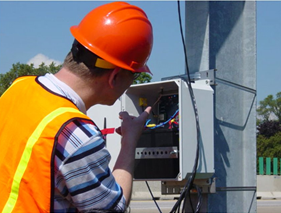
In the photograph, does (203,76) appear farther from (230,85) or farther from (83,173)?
(83,173)

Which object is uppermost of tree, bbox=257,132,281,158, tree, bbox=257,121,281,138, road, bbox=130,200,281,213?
tree, bbox=257,121,281,138

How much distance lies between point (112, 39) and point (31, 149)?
0.51 m

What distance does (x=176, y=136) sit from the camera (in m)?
3.75

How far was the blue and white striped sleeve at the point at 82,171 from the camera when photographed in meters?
1.48

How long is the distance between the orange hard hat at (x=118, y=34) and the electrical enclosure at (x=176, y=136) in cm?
191

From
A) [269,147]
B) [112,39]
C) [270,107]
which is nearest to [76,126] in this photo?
[112,39]

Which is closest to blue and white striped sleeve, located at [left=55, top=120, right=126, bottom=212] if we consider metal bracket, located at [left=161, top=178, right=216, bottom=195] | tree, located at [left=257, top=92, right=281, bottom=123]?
metal bracket, located at [left=161, top=178, right=216, bottom=195]

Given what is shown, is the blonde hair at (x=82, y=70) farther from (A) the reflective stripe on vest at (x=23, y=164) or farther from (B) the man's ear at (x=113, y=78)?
(A) the reflective stripe on vest at (x=23, y=164)

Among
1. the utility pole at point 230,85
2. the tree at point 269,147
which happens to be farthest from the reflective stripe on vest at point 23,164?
the tree at point 269,147

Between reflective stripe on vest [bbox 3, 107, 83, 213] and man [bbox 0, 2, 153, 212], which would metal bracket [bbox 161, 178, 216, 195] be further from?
reflective stripe on vest [bbox 3, 107, 83, 213]

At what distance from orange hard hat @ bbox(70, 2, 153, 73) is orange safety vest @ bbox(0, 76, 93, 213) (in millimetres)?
258

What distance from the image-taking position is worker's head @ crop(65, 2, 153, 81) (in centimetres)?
171

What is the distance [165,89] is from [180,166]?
0.74 m

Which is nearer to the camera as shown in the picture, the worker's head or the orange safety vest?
the orange safety vest
